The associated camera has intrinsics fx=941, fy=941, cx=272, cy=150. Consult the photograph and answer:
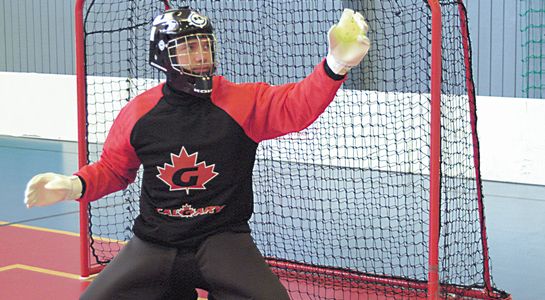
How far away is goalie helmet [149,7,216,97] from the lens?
156 inches

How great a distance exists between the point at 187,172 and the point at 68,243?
3.11m

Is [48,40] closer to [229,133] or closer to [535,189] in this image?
[535,189]

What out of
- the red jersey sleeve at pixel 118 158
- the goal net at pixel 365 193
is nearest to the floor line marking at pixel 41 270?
the goal net at pixel 365 193

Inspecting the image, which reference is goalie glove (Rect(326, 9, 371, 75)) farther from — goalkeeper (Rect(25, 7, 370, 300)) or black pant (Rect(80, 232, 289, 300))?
black pant (Rect(80, 232, 289, 300))

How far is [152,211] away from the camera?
407 cm

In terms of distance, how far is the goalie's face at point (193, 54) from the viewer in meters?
3.98

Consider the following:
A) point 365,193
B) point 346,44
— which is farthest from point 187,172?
point 365,193

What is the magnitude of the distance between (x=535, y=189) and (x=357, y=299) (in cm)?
395

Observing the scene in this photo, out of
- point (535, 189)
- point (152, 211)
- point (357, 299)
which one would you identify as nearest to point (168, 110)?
point (152, 211)

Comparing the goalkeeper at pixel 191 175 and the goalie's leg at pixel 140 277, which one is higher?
the goalkeeper at pixel 191 175

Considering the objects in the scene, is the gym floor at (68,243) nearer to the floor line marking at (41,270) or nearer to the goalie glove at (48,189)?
the floor line marking at (41,270)

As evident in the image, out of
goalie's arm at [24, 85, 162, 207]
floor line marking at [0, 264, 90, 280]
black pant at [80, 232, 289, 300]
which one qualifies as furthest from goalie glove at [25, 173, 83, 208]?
floor line marking at [0, 264, 90, 280]

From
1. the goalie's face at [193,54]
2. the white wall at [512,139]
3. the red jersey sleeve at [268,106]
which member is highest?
the goalie's face at [193,54]

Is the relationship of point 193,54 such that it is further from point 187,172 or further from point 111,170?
point 111,170
